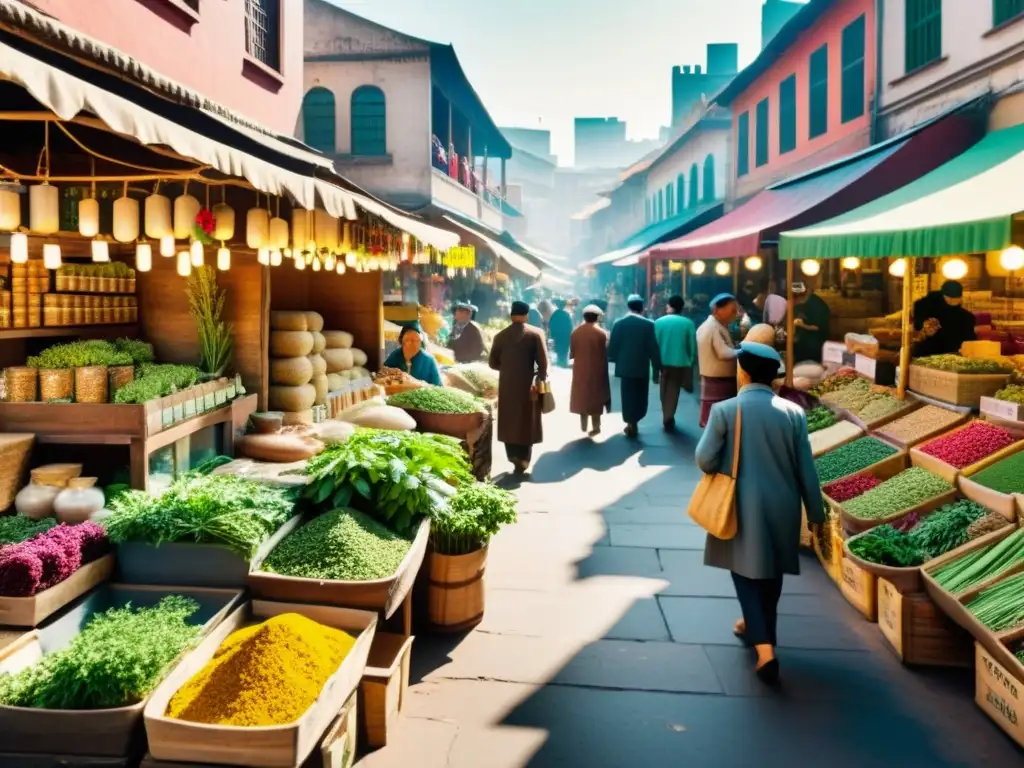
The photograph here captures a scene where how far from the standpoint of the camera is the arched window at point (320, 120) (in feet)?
66.7

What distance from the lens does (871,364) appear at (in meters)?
9.31

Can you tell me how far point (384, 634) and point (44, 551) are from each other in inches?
69.9

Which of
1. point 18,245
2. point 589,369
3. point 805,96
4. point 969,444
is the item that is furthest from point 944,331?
point 805,96

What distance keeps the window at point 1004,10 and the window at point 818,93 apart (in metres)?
6.10

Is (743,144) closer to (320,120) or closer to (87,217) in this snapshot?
(320,120)

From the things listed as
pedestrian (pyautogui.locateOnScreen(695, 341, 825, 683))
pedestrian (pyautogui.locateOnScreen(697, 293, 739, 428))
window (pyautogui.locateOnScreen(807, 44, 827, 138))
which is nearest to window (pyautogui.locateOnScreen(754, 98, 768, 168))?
window (pyautogui.locateOnScreen(807, 44, 827, 138))

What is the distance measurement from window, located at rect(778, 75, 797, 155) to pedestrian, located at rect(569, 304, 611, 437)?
8.28 metres

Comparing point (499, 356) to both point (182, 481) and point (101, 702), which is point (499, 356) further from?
point (101, 702)

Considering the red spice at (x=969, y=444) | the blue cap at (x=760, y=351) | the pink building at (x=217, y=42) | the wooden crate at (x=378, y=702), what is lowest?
the wooden crate at (x=378, y=702)

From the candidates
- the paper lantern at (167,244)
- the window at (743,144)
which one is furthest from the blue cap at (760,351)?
the window at (743,144)

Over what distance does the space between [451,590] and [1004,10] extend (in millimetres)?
8950

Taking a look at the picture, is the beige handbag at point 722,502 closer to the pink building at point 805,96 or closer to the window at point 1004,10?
the window at point 1004,10

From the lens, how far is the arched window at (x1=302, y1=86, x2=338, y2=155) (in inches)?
800

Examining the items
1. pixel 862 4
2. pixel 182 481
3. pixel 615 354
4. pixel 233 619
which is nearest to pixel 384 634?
pixel 233 619
